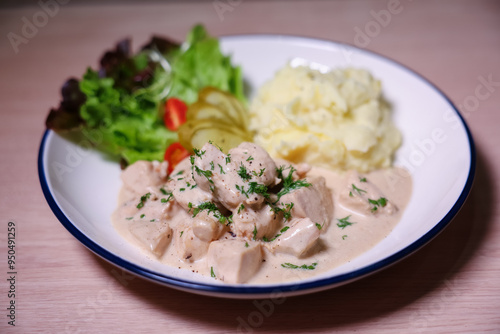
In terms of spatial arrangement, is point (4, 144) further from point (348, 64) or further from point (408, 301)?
point (408, 301)

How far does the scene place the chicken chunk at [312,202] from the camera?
3.43 metres

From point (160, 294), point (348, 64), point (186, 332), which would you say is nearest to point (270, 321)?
point (186, 332)

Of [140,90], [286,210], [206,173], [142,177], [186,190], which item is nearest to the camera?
[206,173]

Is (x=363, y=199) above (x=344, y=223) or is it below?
above

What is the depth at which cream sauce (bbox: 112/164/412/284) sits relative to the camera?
3.20 metres

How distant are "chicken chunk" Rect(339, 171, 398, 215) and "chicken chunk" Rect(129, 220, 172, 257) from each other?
142 centimetres

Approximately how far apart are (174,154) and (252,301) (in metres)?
1.75

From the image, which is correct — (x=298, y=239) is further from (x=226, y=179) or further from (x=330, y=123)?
(x=330, y=123)

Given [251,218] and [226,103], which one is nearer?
[251,218]

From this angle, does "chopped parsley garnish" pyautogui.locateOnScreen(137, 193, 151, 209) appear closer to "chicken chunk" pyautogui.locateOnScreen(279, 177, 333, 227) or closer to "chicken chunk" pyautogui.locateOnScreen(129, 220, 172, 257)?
"chicken chunk" pyautogui.locateOnScreen(129, 220, 172, 257)

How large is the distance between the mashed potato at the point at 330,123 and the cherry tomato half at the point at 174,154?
0.72m

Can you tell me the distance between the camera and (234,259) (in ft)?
9.86

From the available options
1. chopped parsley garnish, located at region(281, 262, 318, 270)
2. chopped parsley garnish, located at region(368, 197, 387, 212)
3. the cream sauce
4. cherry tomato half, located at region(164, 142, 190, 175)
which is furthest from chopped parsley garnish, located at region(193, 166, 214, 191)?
chopped parsley garnish, located at region(368, 197, 387, 212)

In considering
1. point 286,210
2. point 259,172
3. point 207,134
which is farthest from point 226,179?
point 207,134
